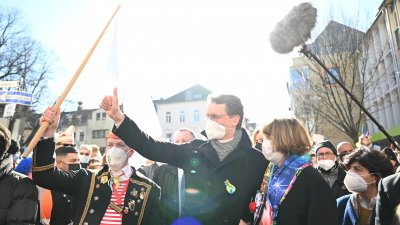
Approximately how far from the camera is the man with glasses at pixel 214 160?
2645mm

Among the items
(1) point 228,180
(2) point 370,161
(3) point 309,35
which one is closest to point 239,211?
(1) point 228,180

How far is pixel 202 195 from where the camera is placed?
2.73 metres

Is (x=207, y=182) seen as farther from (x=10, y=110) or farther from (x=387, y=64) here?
(x=387, y=64)

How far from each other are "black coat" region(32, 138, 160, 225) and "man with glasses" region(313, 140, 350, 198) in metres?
2.96

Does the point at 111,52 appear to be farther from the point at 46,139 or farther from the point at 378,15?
the point at 378,15

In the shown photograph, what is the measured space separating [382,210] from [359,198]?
4.86 ft

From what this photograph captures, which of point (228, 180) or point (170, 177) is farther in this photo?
point (170, 177)

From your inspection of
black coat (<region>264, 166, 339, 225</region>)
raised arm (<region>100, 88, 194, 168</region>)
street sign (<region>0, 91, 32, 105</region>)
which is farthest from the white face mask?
street sign (<region>0, 91, 32, 105</region>)

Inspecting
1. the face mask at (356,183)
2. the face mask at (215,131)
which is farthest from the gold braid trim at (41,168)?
the face mask at (356,183)

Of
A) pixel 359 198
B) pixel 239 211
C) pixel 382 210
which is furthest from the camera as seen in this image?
pixel 359 198

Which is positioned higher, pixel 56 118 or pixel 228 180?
pixel 56 118

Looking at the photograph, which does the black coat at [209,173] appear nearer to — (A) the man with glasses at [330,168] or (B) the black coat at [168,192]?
(B) the black coat at [168,192]

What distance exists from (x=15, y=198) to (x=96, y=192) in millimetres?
744

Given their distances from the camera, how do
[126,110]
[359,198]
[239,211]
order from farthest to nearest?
[359,198]
[126,110]
[239,211]
